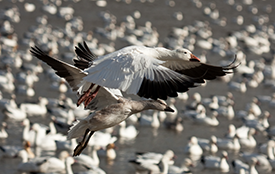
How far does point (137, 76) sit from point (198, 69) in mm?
1259

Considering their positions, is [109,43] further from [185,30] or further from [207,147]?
[207,147]

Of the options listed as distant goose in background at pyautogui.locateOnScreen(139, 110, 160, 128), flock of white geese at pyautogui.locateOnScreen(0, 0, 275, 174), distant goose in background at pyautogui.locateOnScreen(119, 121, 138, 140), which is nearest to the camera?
flock of white geese at pyautogui.locateOnScreen(0, 0, 275, 174)

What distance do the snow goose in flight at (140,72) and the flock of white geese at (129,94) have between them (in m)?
0.01

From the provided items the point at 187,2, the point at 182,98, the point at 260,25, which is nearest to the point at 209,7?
the point at 187,2

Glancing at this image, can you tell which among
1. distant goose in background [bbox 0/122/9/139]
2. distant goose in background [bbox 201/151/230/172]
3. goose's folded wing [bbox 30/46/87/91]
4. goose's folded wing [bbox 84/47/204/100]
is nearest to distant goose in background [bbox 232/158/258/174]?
distant goose in background [bbox 201/151/230/172]

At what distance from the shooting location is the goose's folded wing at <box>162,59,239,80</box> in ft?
26.6

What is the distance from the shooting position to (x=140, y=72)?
7.53 meters

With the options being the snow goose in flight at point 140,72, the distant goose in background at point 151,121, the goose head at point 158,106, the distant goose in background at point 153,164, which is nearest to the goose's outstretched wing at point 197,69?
the snow goose in flight at point 140,72

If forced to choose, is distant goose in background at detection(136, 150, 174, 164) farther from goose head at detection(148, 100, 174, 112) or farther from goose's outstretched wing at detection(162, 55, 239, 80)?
goose head at detection(148, 100, 174, 112)

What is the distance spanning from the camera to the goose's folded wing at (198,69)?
26.6 feet

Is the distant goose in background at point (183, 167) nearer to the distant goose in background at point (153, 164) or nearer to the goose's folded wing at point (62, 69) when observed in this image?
the distant goose in background at point (153, 164)

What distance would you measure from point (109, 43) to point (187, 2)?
14.1 m

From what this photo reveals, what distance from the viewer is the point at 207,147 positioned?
2153 cm

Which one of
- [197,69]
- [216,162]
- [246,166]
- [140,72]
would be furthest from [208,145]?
[140,72]
